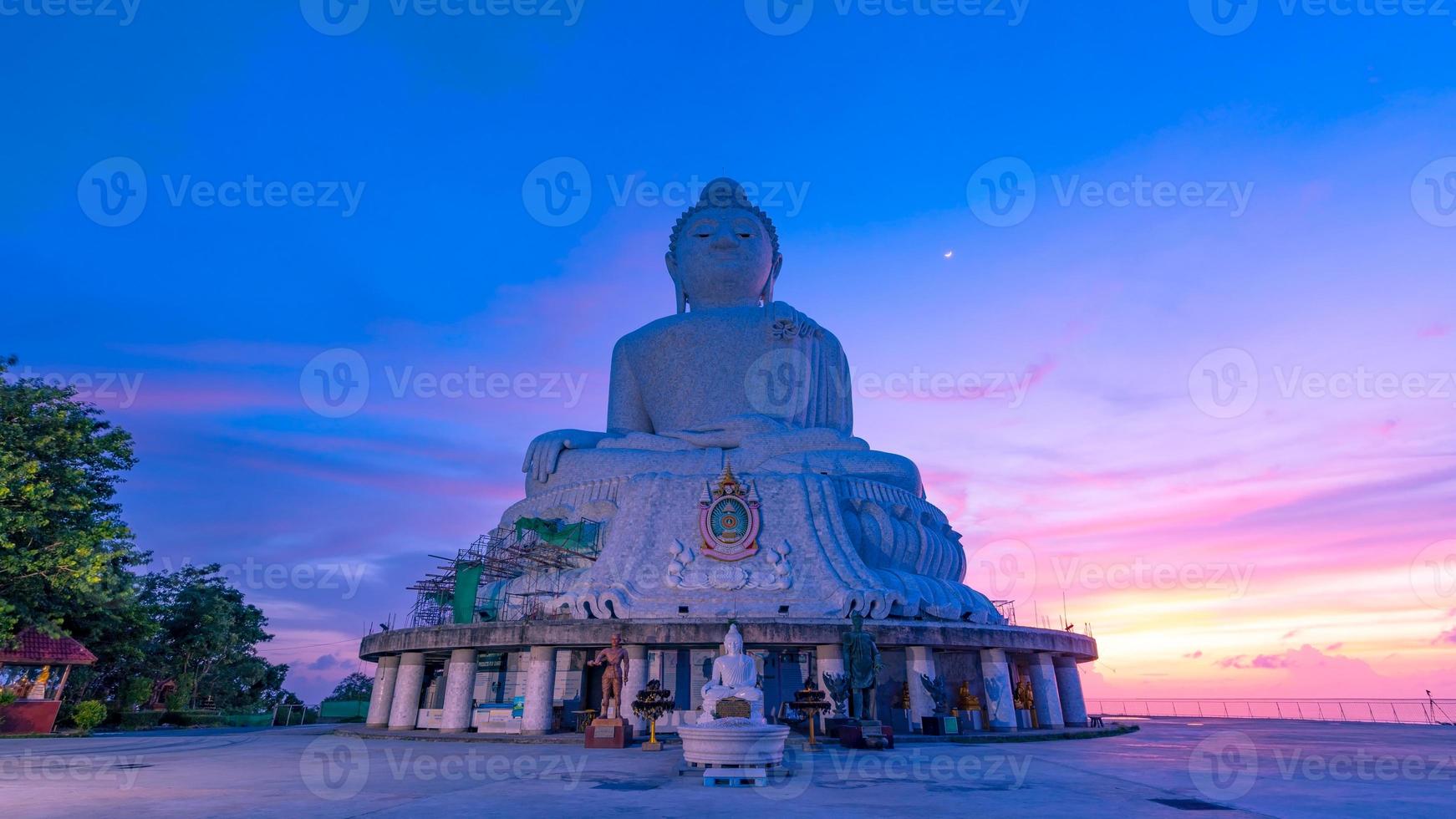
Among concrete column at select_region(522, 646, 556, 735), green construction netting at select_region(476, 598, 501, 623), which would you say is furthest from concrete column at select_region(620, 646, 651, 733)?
green construction netting at select_region(476, 598, 501, 623)

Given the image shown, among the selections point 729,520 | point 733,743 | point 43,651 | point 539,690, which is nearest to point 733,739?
point 733,743

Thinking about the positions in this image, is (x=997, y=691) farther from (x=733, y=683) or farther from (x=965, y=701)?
(x=733, y=683)

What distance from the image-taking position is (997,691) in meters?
18.3

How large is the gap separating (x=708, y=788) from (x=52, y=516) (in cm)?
1765

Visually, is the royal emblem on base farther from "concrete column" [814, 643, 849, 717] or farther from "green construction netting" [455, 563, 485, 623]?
"green construction netting" [455, 563, 485, 623]


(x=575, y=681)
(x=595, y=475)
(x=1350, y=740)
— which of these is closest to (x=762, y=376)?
(x=595, y=475)

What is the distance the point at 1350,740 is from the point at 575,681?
16.1 meters

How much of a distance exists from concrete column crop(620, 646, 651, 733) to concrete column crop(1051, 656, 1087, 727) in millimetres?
10855

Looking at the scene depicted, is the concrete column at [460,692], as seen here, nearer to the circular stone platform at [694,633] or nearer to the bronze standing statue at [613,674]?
the circular stone platform at [694,633]

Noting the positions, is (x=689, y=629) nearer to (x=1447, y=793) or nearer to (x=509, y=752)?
(x=509, y=752)

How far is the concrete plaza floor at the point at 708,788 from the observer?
7000mm

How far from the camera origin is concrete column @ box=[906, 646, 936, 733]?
17.2m

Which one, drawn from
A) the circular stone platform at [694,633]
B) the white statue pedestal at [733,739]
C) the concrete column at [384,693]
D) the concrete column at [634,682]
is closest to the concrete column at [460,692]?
the circular stone platform at [694,633]

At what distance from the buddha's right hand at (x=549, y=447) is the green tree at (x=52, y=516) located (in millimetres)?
9709
